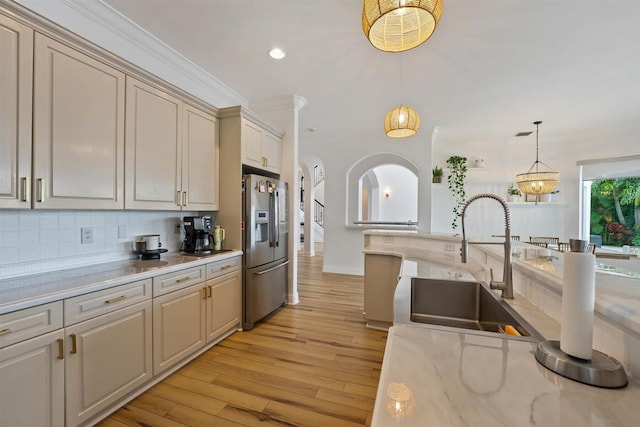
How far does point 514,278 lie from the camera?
1.50 m

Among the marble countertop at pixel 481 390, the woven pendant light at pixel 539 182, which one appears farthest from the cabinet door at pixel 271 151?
the woven pendant light at pixel 539 182

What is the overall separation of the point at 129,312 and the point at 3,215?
950 mm

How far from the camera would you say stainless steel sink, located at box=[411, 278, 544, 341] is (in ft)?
4.61

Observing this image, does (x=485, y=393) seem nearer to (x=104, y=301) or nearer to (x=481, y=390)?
(x=481, y=390)

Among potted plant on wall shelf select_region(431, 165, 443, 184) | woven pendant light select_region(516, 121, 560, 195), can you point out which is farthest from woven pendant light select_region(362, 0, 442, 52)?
potted plant on wall shelf select_region(431, 165, 443, 184)

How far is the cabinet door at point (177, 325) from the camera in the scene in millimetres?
2012

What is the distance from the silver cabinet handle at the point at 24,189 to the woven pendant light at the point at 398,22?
2.07 metres

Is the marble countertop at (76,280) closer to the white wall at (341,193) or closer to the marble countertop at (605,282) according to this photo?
the marble countertop at (605,282)

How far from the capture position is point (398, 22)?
5.05 feet

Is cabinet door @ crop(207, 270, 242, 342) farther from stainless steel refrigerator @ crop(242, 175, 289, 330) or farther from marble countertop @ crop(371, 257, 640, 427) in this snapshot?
marble countertop @ crop(371, 257, 640, 427)

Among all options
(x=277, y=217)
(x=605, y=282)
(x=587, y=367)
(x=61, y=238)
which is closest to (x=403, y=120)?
(x=277, y=217)

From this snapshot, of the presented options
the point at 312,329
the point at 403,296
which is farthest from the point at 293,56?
the point at 312,329

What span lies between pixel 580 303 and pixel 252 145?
2.99 meters

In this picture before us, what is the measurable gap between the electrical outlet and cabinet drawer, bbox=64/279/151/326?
0.64 metres
